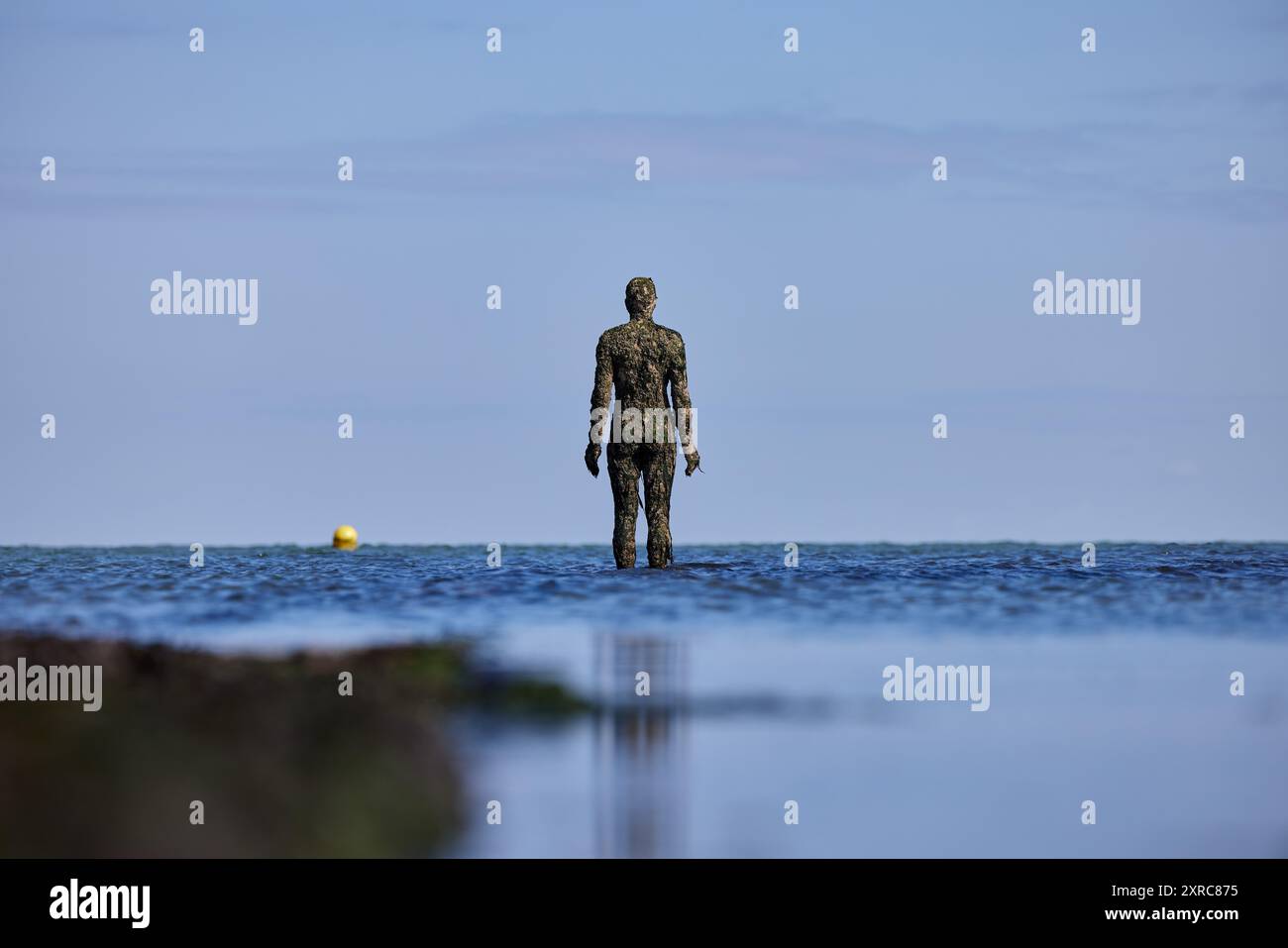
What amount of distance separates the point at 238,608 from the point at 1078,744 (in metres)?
12.5

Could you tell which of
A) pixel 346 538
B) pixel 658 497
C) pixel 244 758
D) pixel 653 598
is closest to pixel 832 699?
pixel 244 758

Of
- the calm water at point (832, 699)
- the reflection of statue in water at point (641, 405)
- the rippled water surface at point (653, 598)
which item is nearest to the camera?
the calm water at point (832, 699)

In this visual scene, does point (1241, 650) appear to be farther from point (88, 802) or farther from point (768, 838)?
point (88, 802)

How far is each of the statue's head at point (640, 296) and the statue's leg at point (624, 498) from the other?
2.06 meters

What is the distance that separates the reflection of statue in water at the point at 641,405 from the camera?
24516 millimetres

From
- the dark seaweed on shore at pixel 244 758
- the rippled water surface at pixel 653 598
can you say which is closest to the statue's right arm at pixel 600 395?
the rippled water surface at pixel 653 598

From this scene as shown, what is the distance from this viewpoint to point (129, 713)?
1134 cm

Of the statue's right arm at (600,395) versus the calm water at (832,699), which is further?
the statue's right arm at (600,395)

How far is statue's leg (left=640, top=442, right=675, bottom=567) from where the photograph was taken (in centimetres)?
2452

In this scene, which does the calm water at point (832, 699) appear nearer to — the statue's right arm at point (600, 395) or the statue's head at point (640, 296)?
the statue's right arm at point (600, 395)

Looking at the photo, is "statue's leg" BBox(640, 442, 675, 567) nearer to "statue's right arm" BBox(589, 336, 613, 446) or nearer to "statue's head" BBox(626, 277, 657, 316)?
"statue's right arm" BBox(589, 336, 613, 446)

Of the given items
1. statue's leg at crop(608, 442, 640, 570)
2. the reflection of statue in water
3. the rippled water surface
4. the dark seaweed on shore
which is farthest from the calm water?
the reflection of statue in water
